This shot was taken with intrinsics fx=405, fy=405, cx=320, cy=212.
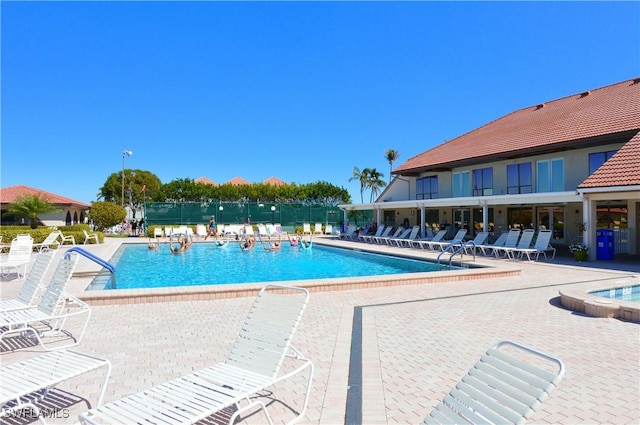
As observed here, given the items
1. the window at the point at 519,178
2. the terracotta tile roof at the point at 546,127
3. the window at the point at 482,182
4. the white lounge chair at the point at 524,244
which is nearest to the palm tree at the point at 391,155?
the terracotta tile roof at the point at 546,127

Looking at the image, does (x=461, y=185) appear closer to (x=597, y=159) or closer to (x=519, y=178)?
(x=519, y=178)

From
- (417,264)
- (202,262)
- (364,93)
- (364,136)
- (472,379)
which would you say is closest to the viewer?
(472,379)

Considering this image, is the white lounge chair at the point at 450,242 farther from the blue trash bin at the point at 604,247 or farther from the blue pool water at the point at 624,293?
the blue pool water at the point at 624,293

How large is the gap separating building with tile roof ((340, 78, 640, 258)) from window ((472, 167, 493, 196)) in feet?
0.19

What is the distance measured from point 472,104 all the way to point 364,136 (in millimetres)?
13880

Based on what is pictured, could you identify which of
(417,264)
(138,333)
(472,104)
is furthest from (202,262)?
(472,104)

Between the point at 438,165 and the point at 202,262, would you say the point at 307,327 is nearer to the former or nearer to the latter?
the point at 202,262

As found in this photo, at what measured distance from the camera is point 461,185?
25281mm

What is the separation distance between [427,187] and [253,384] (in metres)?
26.3

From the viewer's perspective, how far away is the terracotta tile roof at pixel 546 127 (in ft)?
58.9

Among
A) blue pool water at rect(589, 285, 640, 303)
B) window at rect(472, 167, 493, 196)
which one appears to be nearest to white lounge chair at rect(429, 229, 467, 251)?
window at rect(472, 167, 493, 196)

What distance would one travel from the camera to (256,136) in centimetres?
4844

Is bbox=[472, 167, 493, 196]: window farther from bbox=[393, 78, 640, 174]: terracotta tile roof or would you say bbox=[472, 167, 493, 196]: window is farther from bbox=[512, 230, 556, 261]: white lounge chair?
bbox=[512, 230, 556, 261]: white lounge chair

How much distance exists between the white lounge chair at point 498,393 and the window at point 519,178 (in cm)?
2105
